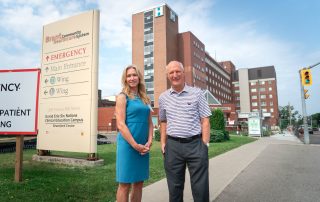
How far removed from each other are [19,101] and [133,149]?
4.12 meters

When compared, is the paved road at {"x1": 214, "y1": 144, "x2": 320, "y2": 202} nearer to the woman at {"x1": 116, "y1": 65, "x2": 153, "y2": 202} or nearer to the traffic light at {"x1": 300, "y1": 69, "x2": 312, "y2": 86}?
the woman at {"x1": 116, "y1": 65, "x2": 153, "y2": 202}

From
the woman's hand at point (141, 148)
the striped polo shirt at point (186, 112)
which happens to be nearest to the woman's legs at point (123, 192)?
the woman's hand at point (141, 148)

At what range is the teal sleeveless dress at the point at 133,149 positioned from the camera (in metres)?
3.37

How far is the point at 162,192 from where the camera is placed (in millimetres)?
5645

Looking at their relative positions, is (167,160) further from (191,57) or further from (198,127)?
(191,57)

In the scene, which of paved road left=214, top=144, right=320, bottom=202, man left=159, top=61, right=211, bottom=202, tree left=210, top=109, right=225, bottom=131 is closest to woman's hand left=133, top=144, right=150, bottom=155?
man left=159, top=61, right=211, bottom=202

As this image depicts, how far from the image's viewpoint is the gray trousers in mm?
3393

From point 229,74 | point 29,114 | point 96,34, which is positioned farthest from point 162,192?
point 229,74

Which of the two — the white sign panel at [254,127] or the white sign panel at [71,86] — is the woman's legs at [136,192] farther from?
the white sign panel at [254,127]

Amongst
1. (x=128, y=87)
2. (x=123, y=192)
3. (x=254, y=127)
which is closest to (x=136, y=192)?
(x=123, y=192)

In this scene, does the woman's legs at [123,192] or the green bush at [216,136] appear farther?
the green bush at [216,136]

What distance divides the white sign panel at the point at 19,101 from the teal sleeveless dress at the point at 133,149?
3.52m

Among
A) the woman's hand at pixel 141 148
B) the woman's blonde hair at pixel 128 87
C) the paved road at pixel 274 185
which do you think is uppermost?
the woman's blonde hair at pixel 128 87

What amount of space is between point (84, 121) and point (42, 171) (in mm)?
2031
